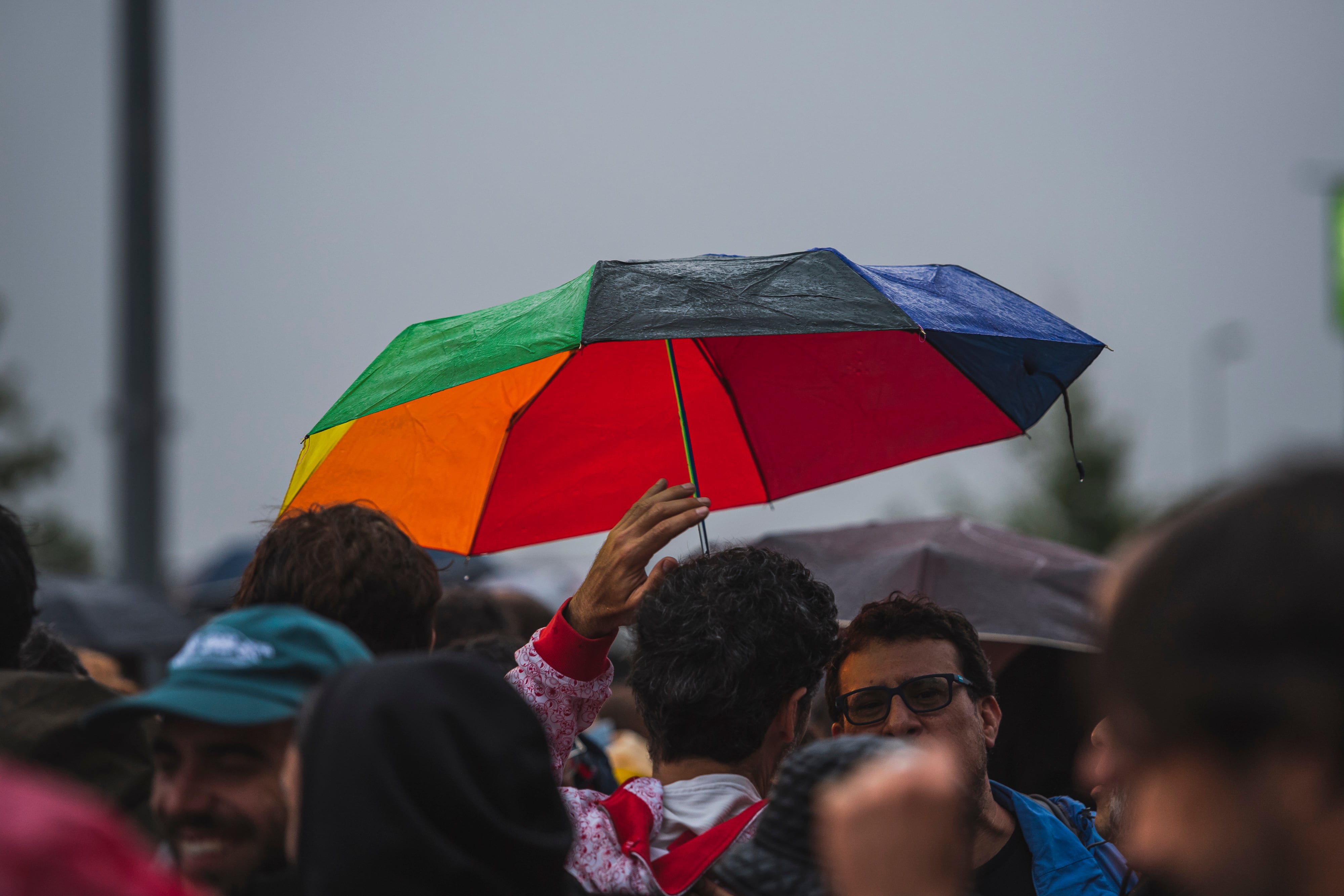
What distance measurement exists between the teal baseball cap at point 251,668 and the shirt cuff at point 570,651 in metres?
0.73

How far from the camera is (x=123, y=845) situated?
0.93 meters

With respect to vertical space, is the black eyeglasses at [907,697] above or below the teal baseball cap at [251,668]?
below

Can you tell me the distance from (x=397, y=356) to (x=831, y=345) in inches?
48.9

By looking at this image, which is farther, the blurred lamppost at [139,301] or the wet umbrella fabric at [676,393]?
the blurred lamppost at [139,301]

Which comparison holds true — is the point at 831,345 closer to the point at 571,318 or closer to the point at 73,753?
the point at 571,318

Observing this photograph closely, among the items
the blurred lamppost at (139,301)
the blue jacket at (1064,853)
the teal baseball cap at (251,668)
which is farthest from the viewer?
the blurred lamppost at (139,301)

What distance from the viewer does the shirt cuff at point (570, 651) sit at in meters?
2.50

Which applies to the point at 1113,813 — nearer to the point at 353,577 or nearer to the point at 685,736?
the point at 685,736

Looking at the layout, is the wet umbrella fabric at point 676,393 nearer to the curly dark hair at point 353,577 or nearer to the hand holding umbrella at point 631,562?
the curly dark hair at point 353,577

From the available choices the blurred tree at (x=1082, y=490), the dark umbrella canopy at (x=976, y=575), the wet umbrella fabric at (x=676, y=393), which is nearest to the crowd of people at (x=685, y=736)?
the wet umbrella fabric at (x=676, y=393)

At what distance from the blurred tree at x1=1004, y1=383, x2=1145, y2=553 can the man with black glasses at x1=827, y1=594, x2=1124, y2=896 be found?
2447 cm

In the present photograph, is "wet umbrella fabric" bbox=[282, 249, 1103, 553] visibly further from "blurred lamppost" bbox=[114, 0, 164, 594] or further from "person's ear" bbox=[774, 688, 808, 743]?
"blurred lamppost" bbox=[114, 0, 164, 594]

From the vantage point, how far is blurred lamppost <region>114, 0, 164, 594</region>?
21.3 feet

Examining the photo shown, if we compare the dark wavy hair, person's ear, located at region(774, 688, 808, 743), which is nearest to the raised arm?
person's ear, located at region(774, 688, 808, 743)
